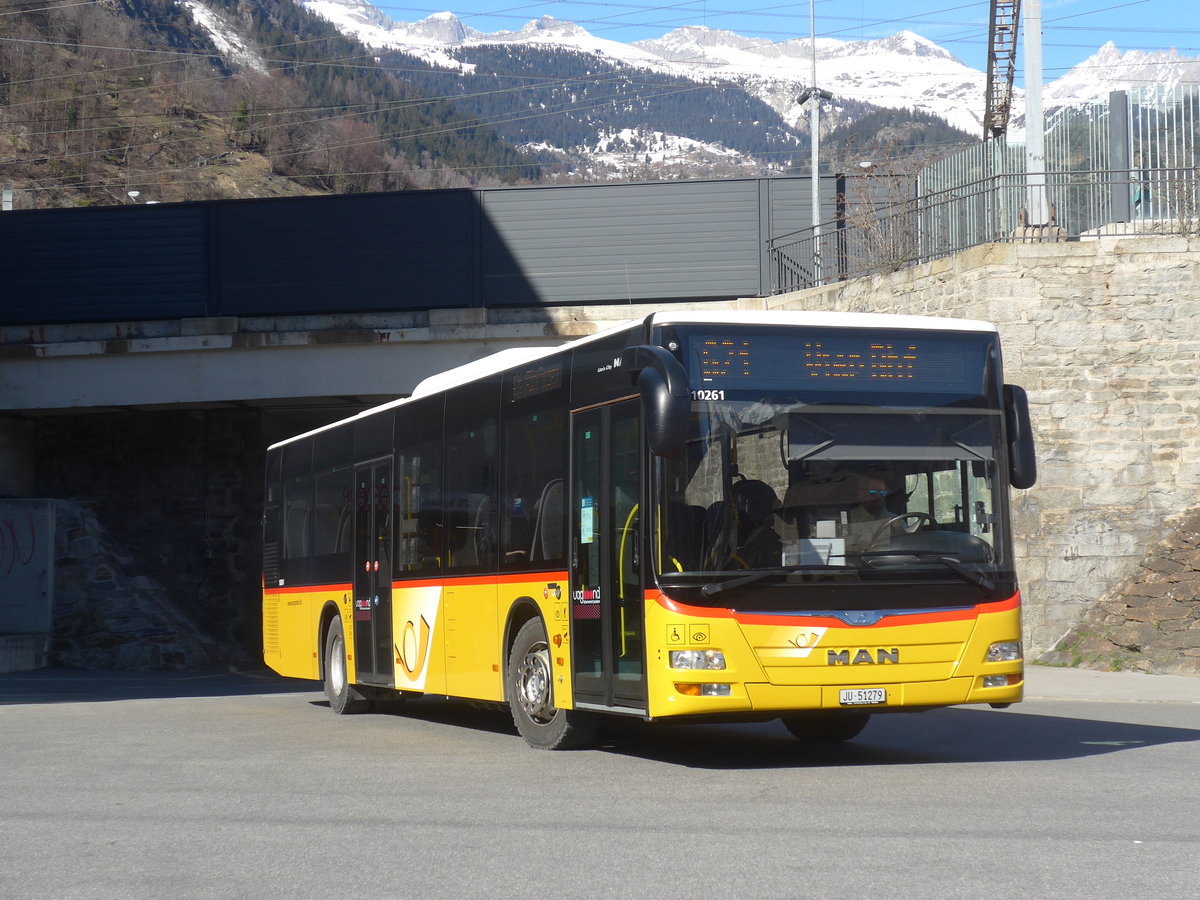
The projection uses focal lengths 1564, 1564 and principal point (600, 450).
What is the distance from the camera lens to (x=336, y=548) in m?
15.8

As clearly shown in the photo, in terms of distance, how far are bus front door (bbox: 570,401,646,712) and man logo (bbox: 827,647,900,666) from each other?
119 centimetres

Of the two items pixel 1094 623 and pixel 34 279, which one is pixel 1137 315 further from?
pixel 34 279

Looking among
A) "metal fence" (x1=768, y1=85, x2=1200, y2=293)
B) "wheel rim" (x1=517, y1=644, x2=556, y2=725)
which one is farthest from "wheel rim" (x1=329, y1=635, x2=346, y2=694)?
"metal fence" (x1=768, y1=85, x2=1200, y2=293)

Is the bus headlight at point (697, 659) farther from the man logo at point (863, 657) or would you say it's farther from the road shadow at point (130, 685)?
the road shadow at point (130, 685)

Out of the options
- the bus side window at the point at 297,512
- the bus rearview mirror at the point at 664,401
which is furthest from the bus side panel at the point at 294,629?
the bus rearview mirror at the point at 664,401

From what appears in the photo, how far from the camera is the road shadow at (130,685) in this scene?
19.4m

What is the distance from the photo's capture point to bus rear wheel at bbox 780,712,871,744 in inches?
462

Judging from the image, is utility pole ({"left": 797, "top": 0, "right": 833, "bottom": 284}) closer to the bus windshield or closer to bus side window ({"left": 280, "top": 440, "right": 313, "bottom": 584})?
bus side window ({"left": 280, "top": 440, "right": 313, "bottom": 584})

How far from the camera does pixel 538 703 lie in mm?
11266

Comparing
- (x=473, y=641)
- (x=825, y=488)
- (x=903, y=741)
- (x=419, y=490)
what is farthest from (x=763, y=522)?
(x=419, y=490)

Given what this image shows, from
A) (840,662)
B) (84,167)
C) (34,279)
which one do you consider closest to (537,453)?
(840,662)

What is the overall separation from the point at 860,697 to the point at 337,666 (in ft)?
24.8

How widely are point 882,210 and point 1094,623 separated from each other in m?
8.56

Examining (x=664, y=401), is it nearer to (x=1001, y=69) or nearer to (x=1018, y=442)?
(x=1018, y=442)
